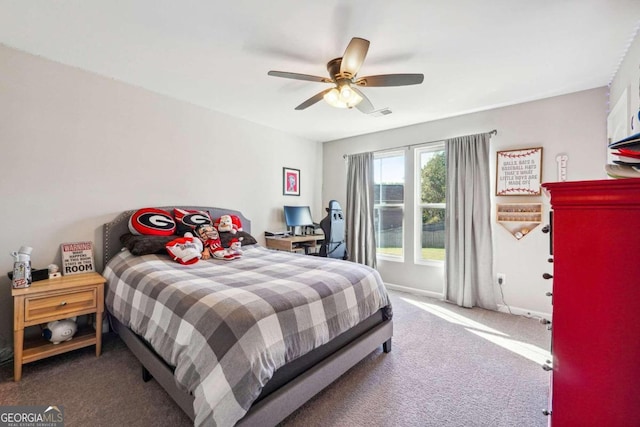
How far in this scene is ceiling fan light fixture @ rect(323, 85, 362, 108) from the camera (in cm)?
216

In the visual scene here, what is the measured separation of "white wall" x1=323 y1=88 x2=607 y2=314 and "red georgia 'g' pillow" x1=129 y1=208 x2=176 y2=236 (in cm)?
291

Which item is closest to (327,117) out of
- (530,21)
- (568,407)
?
(530,21)

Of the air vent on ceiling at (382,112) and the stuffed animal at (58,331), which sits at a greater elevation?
A: the air vent on ceiling at (382,112)

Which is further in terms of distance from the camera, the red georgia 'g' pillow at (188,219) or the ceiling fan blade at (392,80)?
the red georgia 'g' pillow at (188,219)

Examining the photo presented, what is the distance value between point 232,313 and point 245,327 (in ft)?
0.33

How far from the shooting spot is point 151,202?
9.69ft

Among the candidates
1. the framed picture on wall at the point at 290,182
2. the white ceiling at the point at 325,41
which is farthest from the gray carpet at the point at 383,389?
the framed picture on wall at the point at 290,182

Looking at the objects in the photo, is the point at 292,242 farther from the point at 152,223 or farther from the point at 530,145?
the point at 530,145

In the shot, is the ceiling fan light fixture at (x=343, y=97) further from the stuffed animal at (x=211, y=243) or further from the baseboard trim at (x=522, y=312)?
the baseboard trim at (x=522, y=312)

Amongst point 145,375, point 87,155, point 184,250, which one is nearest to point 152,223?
point 184,250

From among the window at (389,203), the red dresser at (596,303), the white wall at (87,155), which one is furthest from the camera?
the window at (389,203)

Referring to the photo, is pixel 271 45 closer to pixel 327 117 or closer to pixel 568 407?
pixel 327 117

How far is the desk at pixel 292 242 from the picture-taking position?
383 centimetres

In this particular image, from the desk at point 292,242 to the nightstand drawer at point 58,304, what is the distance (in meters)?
2.14
